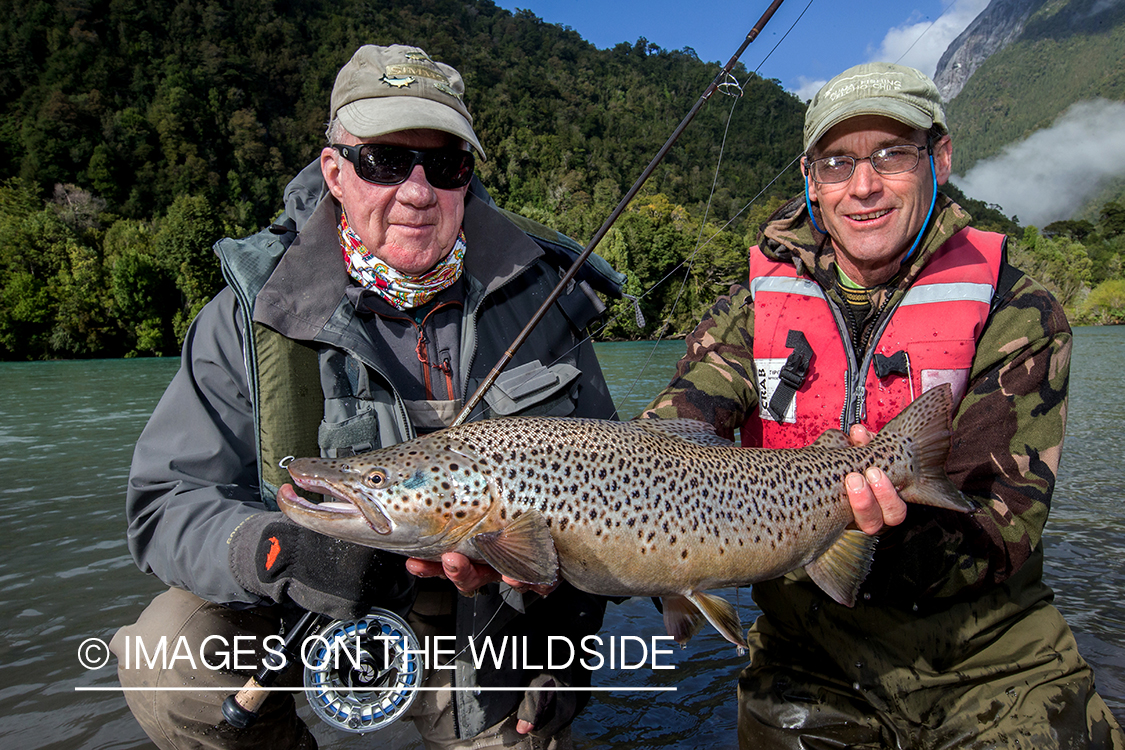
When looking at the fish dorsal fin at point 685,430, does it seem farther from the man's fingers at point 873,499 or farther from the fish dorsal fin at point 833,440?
the man's fingers at point 873,499

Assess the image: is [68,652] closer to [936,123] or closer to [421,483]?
[421,483]

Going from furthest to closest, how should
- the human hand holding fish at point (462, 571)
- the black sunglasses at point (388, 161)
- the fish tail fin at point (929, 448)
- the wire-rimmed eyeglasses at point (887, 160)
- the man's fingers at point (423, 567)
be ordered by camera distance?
the black sunglasses at point (388, 161)
the wire-rimmed eyeglasses at point (887, 160)
the fish tail fin at point (929, 448)
the man's fingers at point (423, 567)
the human hand holding fish at point (462, 571)

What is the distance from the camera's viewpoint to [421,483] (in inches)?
101

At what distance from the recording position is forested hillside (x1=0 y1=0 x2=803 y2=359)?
179 ft

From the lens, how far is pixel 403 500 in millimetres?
2541

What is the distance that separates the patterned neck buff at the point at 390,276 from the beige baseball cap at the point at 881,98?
6.26 ft

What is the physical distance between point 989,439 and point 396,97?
3113 millimetres

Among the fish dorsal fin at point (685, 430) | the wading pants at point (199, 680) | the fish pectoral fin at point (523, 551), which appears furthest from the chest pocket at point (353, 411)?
the fish dorsal fin at point (685, 430)

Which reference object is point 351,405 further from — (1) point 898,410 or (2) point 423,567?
(1) point 898,410

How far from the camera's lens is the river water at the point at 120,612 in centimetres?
401

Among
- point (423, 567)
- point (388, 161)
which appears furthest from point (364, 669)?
point (388, 161)

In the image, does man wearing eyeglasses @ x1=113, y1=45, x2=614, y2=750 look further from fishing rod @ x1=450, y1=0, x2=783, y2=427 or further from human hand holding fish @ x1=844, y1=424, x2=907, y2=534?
human hand holding fish @ x1=844, y1=424, x2=907, y2=534

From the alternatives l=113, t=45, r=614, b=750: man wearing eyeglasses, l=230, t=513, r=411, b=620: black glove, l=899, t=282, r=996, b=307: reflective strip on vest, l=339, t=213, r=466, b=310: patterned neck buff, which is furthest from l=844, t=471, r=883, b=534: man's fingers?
l=339, t=213, r=466, b=310: patterned neck buff

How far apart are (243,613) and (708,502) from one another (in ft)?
6.88
